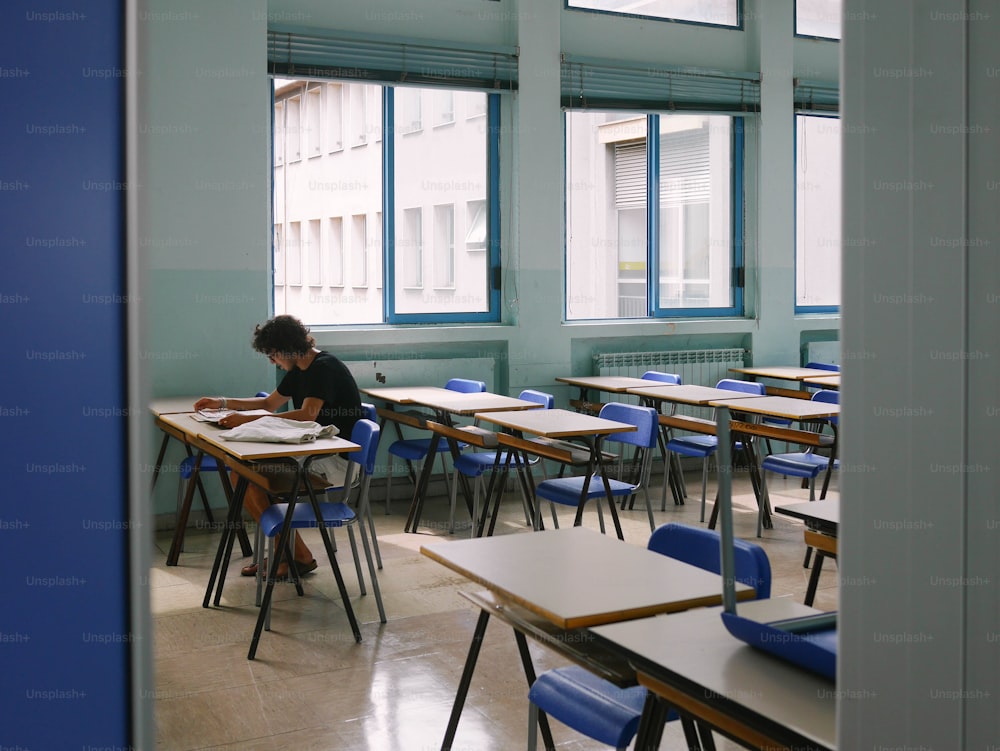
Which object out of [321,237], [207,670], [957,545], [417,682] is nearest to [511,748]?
[417,682]

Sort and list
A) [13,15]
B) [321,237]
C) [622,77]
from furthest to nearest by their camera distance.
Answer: [622,77] → [321,237] → [13,15]

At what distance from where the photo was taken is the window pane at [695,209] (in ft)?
25.4

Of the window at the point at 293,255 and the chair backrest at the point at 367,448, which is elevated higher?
the window at the point at 293,255

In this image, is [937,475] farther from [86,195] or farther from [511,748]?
[511,748]

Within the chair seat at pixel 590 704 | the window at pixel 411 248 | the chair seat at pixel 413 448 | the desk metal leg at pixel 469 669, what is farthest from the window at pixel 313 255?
the chair seat at pixel 590 704

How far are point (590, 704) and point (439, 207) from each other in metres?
5.03

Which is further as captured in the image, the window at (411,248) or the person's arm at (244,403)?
the window at (411,248)

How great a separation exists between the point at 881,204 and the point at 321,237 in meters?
5.59

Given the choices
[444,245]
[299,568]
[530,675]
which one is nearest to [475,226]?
[444,245]

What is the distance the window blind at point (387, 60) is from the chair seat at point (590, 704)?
189 inches

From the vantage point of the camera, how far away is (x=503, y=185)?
22.8ft

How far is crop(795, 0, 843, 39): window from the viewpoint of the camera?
7926mm

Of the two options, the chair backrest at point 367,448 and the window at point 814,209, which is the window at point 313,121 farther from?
the window at point 814,209

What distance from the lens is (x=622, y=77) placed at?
7.19m
